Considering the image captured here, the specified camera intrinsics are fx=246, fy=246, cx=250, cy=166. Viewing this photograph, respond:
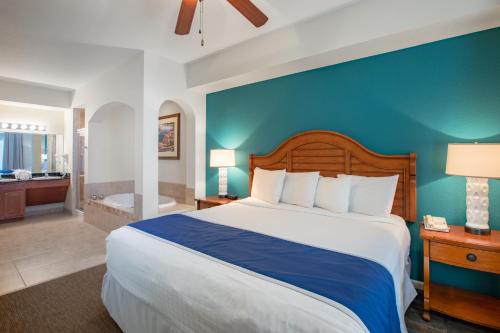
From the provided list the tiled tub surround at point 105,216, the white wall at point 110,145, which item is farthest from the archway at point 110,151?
the tiled tub surround at point 105,216

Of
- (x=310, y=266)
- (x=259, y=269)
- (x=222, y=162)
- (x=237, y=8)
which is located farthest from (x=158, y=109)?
(x=310, y=266)

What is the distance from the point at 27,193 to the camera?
4984 millimetres

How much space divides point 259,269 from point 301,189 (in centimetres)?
161

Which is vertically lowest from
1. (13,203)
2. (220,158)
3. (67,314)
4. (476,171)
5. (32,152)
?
(67,314)

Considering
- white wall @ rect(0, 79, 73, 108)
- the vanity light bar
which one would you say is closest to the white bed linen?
white wall @ rect(0, 79, 73, 108)

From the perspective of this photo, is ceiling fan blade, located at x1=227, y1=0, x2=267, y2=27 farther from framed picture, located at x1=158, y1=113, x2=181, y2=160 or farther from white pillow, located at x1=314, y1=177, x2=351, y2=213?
framed picture, located at x1=158, y1=113, x2=181, y2=160

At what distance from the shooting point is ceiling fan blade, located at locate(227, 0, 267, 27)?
189 centimetres

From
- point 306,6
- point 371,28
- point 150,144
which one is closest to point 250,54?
point 306,6

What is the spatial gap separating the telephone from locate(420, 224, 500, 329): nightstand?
1.6 inches

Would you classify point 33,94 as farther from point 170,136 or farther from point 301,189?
point 301,189

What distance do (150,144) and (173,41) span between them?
4.52 feet

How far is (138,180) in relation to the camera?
344 centimetres

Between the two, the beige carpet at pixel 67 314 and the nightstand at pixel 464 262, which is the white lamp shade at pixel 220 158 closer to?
the beige carpet at pixel 67 314

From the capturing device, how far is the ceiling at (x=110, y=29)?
94.1 inches
